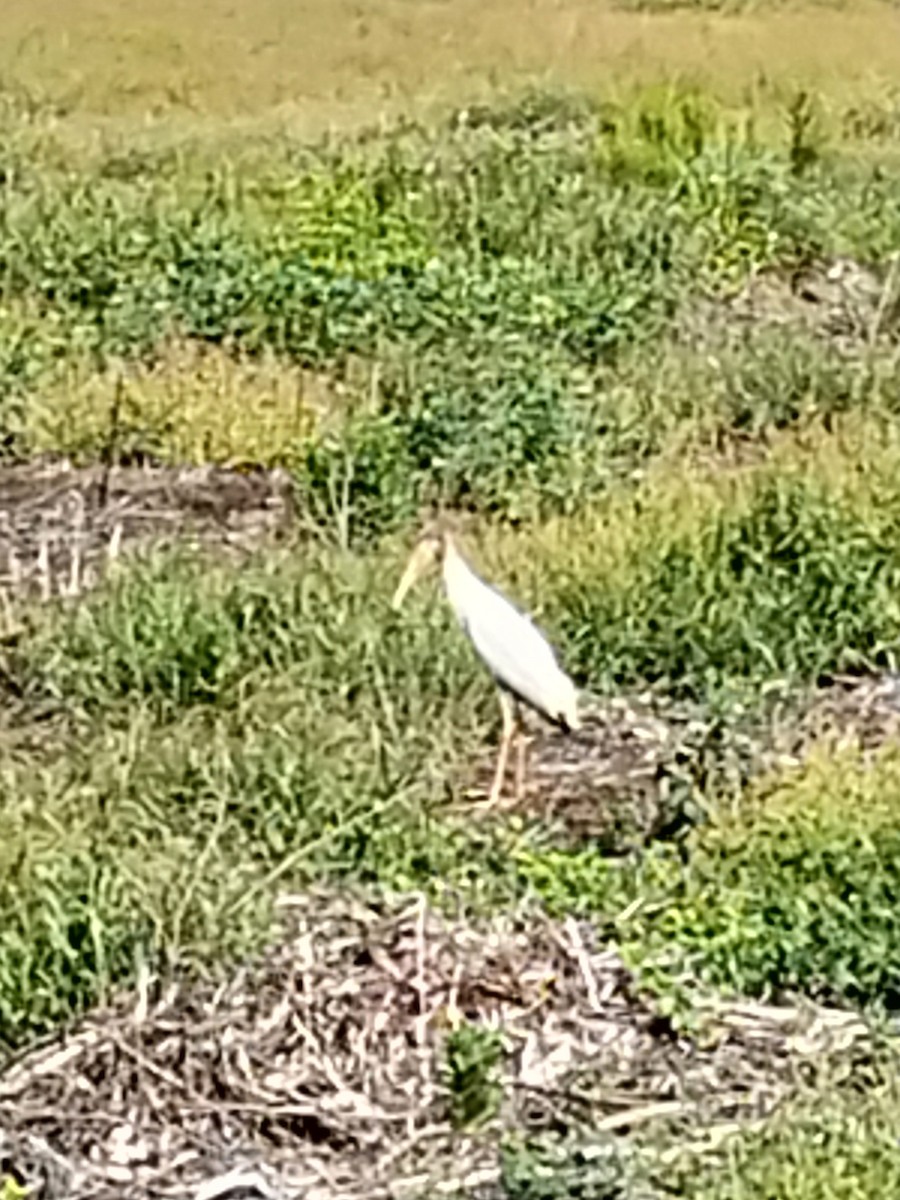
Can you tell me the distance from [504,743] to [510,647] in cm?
21

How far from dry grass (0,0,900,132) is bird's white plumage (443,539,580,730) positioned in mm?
5222

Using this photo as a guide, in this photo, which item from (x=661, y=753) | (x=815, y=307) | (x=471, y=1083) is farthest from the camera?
(x=815, y=307)

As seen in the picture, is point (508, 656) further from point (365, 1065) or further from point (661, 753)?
point (365, 1065)

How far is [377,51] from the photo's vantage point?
10820mm

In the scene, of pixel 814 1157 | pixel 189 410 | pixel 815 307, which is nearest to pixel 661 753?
pixel 814 1157

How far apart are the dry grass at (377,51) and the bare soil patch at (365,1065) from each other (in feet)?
19.3

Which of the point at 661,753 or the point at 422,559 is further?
the point at 422,559

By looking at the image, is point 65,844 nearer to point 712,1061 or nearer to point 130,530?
point 712,1061

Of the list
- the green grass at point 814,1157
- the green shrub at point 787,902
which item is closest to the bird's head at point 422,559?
the green shrub at point 787,902

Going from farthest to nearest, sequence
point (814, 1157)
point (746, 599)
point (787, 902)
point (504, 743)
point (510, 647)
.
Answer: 1. point (746, 599)
2. point (504, 743)
3. point (510, 647)
4. point (787, 902)
5. point (814, 1157)

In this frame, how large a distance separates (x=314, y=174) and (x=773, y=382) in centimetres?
200

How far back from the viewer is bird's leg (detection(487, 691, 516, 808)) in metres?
4.40

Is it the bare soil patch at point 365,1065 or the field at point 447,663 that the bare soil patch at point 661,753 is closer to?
the field at point 447,663

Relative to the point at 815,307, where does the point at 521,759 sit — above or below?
below
